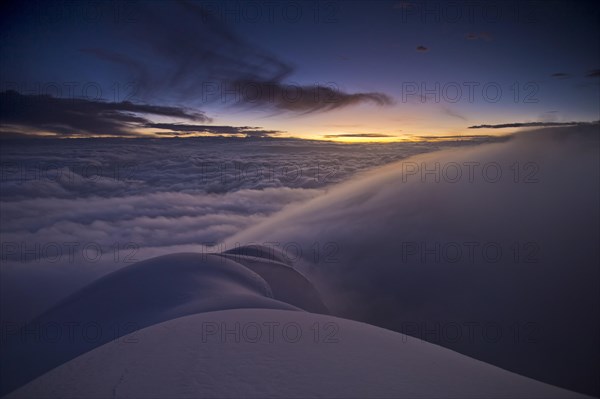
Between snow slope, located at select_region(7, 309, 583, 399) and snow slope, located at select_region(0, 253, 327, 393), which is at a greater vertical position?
snow slope, located at select_region(7, 309, 583, 399)

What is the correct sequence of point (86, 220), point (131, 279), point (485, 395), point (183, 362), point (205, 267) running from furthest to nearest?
point (86, 220) < point (205, 267) < point (131, 279) < point (183, 362) < point (485, 395)

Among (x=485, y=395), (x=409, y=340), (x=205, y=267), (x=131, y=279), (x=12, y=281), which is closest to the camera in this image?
(x=485, y=395)

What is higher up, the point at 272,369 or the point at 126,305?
the point at 272,369

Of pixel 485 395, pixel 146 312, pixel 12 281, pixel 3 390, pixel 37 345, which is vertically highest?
pixel 485 395

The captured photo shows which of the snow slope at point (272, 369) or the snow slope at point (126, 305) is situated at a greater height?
the snow slope at point (272, 369)

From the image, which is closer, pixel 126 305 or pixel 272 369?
pixel 272 369

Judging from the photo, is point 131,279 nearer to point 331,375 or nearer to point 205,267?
point 205,267

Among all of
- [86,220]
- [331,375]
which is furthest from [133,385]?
[86,220]

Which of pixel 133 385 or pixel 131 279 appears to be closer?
pixel 133 385

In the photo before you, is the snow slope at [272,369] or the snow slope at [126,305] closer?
the snow slope at [272,369]

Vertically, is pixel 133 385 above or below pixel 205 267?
above

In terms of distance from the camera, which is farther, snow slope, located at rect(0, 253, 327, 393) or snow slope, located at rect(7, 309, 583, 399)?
snow slope, located at rect(0, 253, 327, 393)
